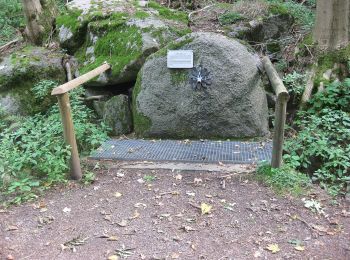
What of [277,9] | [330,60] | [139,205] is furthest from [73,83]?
[277,9]

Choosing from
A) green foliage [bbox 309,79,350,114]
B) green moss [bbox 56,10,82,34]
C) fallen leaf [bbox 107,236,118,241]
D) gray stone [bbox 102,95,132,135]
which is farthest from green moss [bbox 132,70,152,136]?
fallen leaf [bbox 107,236,118,241]

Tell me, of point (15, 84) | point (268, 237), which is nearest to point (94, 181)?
point (268, 237)

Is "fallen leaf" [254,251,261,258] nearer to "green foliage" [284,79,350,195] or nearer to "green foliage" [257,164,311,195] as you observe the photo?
"green foliage" [257,164,311,195]

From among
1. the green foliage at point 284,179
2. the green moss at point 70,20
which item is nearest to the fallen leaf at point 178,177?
the green foliage at point 284,179

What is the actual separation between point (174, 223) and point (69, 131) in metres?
1.57

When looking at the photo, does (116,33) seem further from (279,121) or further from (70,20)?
(279,121)

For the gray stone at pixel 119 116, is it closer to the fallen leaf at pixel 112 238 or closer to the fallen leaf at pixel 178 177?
the fallen leaf at pixel 178 177

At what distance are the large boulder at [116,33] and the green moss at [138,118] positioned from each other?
1.23ft

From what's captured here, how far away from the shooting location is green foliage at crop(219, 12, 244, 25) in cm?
690

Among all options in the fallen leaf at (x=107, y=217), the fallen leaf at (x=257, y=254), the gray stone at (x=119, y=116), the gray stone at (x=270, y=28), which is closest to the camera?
the fallen leaf at (x=257, y=254)

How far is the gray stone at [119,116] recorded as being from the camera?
19.4 feet

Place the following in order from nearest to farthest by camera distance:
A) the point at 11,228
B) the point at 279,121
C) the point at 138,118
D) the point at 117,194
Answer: the point at 11,228 → the point at 279,121 → the point at 117,194 → the point at 138,118

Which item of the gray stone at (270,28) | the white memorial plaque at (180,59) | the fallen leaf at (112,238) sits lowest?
the fallen leaf at (112,238)

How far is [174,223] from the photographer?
346cm
